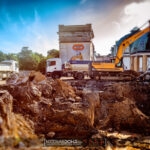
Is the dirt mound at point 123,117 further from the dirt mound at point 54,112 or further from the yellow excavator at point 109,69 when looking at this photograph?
the yellow excavator at point 109,69

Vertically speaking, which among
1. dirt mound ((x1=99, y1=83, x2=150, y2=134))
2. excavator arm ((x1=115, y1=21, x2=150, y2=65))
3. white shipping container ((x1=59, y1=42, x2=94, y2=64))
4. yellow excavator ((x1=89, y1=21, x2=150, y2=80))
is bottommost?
dirt mound ((x1=99, y1=83, x2=150, y2=134))

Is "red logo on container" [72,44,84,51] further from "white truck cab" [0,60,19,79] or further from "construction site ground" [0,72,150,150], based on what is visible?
"construction site ground" [0,72,150,150]

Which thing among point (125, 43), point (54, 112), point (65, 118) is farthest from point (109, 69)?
point (54, 112)

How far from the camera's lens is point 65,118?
5430 millimetres

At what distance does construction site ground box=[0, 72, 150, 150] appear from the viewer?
357 centimetres

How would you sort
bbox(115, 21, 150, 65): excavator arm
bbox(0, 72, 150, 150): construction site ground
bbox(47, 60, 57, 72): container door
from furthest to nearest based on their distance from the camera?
bbox(47, 60, 57, 72): container door
bbox(115, 21, 150, 65): excavator arm
bbox(0, 72, 150, 150): construction site ground

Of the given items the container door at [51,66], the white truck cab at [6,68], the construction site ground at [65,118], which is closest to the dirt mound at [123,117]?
the construction site ground at [65,118]

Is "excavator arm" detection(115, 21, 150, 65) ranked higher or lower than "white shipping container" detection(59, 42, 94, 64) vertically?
lower

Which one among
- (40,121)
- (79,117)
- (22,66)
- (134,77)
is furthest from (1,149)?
(22,66)

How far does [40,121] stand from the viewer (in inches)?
193

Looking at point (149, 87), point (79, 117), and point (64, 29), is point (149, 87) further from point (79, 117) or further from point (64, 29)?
point (64, 29)

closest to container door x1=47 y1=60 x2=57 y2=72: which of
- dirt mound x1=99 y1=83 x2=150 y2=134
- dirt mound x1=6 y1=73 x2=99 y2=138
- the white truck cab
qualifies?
dirt mound x1=6 y1=73 x2=99 y2=138

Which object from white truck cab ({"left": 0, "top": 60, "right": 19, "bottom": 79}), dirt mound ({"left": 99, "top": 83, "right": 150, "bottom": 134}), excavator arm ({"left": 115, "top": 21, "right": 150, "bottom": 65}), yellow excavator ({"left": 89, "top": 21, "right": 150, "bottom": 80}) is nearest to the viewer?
dirt mound ({"left": 99, "top": 83, "right": 150, "bottom": 134})

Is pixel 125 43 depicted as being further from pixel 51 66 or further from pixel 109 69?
pixel 51 66
